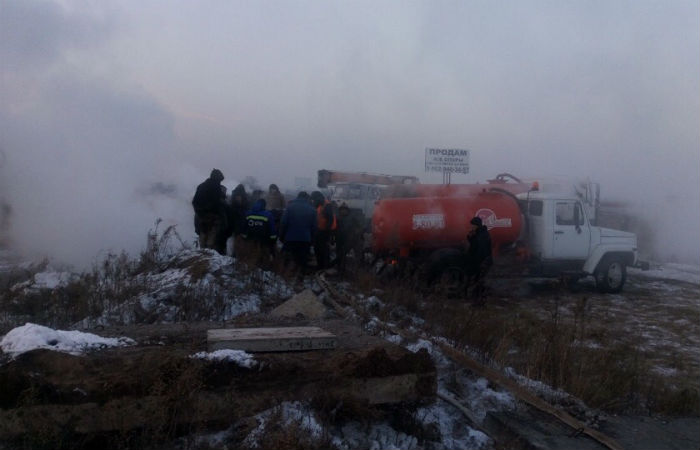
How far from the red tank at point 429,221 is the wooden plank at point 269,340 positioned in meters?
8.05

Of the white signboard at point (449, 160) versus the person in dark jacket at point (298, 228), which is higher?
the white signboard at point (449, 160)

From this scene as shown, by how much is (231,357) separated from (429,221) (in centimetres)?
932

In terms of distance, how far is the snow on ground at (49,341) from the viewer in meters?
4.92

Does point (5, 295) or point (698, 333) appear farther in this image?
point (698, 333)

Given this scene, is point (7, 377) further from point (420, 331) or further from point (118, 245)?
point (118, 245)

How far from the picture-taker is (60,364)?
185 inches

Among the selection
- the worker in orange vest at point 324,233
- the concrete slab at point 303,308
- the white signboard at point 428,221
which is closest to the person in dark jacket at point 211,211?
the worker in orange vest at point 324,233

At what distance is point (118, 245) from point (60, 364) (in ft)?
39.4

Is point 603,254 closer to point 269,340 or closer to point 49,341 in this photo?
point 269,340

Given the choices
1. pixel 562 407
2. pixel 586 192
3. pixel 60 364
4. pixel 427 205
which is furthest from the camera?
pixel 586 192

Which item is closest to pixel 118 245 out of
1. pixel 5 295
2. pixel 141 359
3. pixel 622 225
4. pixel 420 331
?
pixel 5 295

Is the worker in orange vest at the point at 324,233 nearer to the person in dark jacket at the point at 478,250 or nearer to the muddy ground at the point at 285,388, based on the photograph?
the person in dark jacket at the point at 478,250

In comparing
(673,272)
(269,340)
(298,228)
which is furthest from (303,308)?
(673,272)

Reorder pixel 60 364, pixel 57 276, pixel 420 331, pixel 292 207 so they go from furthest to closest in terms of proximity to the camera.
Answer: pixel 292 207
pixel 57 276
pixel 420 331
pixel 60 364
